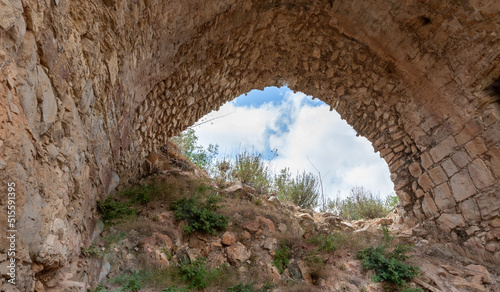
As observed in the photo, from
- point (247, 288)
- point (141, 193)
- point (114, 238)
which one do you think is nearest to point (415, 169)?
point (247, 288)

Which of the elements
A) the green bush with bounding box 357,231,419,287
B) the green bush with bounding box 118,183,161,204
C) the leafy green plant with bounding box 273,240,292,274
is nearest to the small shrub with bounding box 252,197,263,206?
the leafy green plant with bounding box 273,240,292,274

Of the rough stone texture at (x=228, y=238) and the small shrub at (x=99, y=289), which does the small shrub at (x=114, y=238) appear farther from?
the rough stone texture at (x=228, y=238)

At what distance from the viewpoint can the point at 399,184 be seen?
490 cm

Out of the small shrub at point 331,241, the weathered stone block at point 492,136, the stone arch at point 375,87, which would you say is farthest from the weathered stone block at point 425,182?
the small shrub at point 331,241

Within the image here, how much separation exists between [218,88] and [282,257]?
3392mm

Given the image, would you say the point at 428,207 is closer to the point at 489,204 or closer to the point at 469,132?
the point at 489,204

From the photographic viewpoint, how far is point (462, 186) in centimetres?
388

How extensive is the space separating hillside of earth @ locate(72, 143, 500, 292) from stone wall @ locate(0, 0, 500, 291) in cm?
27

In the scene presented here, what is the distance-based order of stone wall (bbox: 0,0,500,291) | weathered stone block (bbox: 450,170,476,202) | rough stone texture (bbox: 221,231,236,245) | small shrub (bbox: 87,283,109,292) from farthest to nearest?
weathered stone block (bbox: 450,170,476,202)
rough stone texture (bbox: 221,231,236,245)
small shrub (bbox: 87,283,109,292)
stone wall (bbox: 0,0,500,291)

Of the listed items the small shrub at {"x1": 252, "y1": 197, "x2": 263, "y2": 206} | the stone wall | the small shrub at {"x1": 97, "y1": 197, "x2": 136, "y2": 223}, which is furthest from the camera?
the small shrub at {"x1": 252, "y1": 197, "x2": 263, "y2": 206}

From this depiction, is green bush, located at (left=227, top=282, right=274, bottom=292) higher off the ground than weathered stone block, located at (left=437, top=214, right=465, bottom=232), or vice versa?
weathered stone block, located at (left=437, top=214, right=465, bottom=232)

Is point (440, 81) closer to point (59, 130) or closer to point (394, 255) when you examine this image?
point (394, 255)

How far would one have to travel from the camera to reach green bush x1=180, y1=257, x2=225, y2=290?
2952 mm

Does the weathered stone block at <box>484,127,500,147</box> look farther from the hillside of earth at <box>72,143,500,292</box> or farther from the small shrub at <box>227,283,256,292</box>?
the small shrub at <box>227,283,256,292</box>
